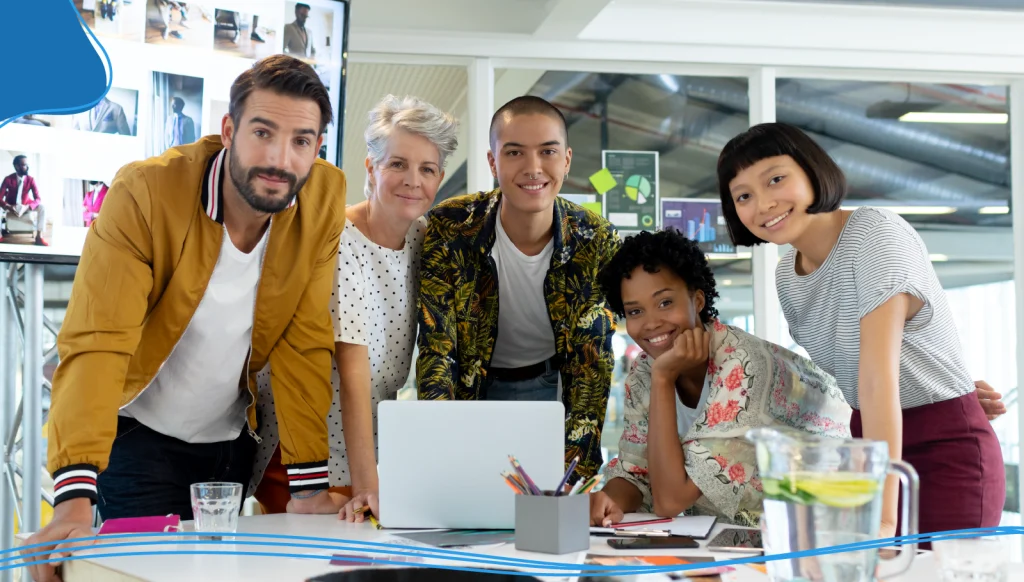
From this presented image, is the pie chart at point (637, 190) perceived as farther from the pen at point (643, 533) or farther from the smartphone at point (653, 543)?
the smartphone at point (653, 543)

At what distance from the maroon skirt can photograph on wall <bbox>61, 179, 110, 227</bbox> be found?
224 centimetres

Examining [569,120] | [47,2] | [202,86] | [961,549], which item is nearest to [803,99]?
[569,120]

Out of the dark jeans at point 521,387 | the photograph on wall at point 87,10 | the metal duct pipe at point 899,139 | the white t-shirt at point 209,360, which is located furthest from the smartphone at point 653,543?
the metal duct pipe at point 899,139

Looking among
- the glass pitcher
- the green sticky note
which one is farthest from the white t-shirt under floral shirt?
the green sticky note

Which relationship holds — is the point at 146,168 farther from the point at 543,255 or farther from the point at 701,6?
the point at 701,6

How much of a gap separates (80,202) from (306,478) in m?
1.26

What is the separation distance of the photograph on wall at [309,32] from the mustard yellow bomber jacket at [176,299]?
3.67 ft

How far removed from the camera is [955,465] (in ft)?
6.20

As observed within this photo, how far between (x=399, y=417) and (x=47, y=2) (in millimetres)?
1817

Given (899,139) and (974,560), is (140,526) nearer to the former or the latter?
(974,560)

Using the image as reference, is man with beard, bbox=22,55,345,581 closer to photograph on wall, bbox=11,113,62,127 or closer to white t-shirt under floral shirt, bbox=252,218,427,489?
white t-shirt under floral shirt, bbox=252,218,427,489

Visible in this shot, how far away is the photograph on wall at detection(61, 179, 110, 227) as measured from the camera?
265 centimetres

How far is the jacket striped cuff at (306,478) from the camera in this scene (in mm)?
1946

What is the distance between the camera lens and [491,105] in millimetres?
4137
